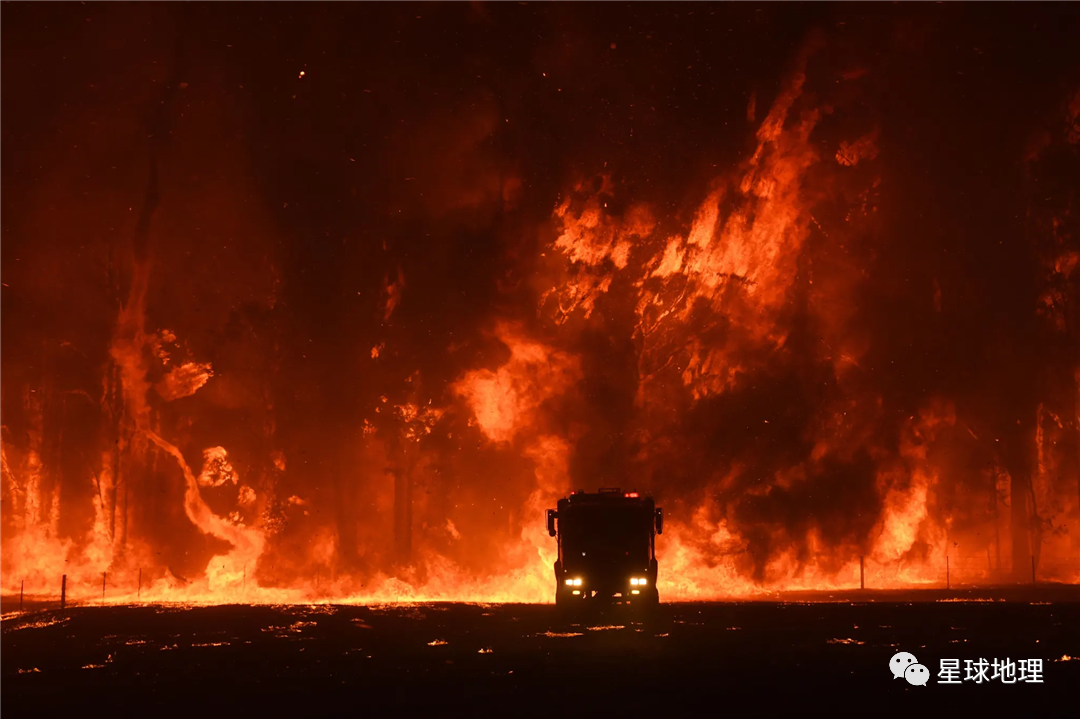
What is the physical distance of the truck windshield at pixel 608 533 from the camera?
2886cm

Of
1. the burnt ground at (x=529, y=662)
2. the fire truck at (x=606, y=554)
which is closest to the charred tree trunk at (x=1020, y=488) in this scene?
the burnt ground at (x=529, y=662)

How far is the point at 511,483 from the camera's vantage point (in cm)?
5091

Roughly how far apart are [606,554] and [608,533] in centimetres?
59

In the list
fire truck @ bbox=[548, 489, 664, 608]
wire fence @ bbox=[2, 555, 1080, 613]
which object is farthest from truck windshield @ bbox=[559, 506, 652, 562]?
wire fence @ bbox=[2, 555, 1080, 613]

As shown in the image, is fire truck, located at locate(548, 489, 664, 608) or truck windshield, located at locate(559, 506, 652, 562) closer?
fire truck, located at locate(548, 489, 664, 608)

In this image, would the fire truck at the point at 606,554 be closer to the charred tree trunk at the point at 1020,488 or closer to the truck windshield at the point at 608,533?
the truck windshield at the point at 608,533

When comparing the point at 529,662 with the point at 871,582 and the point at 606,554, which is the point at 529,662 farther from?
the point at 871,582

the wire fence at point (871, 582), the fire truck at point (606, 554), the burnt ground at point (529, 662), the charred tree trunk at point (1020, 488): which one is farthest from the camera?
the charred tree trunk at point (1020, 488)

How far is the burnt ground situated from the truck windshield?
2.00 m

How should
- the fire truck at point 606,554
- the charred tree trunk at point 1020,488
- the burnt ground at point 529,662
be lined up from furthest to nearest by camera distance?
1. the charred tree trunk at point 1020,488
2. the fire truck at point 606,554
3. the burnt ground at point 529,662

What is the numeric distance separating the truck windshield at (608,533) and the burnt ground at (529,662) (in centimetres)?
200

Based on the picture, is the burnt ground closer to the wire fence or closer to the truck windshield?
the truck windshield

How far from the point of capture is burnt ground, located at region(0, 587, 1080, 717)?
606 inches

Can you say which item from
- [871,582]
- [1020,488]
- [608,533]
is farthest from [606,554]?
[1020,488]
